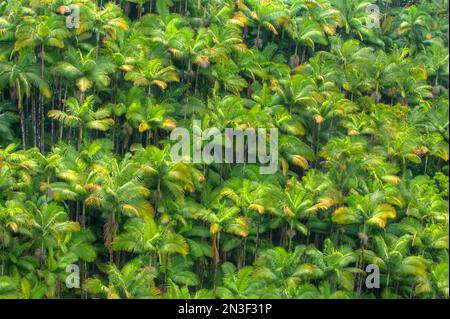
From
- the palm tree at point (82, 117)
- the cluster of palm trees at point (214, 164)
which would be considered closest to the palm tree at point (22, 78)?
the cluster of palm trees at point (214, 164)

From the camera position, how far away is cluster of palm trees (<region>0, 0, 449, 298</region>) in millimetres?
17672

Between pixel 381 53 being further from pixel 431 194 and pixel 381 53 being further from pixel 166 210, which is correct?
pixel 166 210

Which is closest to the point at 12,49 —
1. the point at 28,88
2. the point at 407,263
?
the point at 28,88

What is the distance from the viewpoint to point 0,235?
56.6 ft

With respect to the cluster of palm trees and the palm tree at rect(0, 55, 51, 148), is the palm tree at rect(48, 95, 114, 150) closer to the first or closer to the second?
the cluster of palm trees

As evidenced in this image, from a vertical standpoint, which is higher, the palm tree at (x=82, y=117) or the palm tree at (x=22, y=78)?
the palm tree at (x=22, y=78)

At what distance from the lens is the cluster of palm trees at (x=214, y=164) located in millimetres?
17672

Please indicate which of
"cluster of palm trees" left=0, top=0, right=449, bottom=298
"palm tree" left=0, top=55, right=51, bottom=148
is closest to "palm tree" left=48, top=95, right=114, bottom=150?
"cluster of palm trees" left=0, top=0, right=449, bottom=298

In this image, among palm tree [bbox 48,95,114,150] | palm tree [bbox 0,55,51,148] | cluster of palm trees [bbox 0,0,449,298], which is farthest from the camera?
palm tree [bbox 0,55,51,148]

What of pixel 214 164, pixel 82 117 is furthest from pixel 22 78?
pixel 214 164

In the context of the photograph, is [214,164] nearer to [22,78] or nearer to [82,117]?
[82,117]

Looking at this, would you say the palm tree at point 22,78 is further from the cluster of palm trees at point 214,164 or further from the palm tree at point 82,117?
the palm tree at point 82,117

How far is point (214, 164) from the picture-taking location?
20.3 meters

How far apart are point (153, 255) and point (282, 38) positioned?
973 cm
